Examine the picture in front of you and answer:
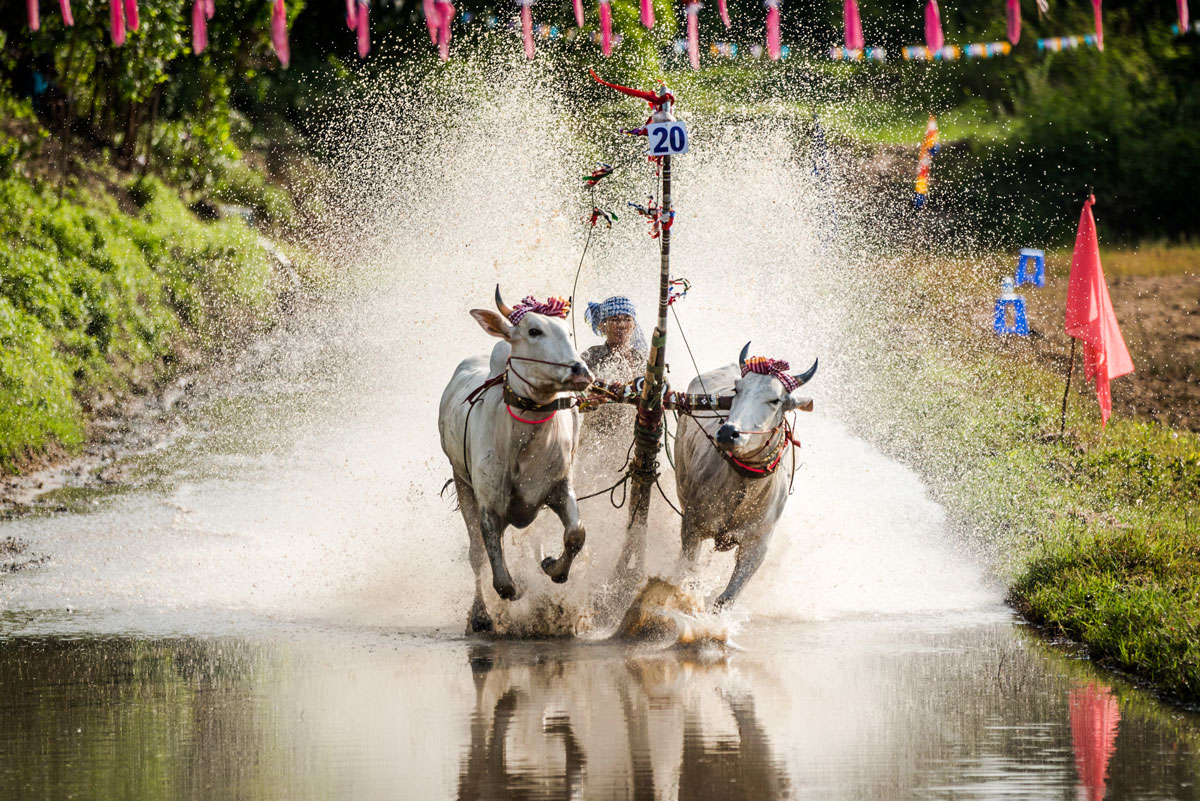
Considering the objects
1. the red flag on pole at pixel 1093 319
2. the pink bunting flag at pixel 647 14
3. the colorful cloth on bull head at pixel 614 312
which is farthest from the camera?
the red flag on pole at pixel 1093 319

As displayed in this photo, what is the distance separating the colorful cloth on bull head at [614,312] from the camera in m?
9.68

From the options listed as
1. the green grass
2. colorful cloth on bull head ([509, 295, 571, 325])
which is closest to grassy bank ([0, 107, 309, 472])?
the green grass

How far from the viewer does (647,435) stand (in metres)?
8.72

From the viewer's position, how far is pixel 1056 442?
14781 millimetres

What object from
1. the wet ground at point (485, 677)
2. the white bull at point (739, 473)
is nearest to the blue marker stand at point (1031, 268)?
the wet ground at point (485, 677)

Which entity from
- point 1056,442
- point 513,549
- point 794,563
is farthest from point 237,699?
point 1056,442

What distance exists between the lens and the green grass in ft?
50.6

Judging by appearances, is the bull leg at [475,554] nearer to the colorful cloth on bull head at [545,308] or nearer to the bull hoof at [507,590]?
the bull hoof at [507,590]

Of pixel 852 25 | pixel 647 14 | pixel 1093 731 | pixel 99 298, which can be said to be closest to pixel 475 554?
pixel 647 14

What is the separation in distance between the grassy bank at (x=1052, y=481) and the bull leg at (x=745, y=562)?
170 cm

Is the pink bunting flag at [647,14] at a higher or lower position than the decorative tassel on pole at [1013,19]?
higher

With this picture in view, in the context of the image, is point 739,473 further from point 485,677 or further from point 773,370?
point 485,677

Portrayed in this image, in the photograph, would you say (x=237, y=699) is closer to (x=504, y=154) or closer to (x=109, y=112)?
(x=504, y=154)

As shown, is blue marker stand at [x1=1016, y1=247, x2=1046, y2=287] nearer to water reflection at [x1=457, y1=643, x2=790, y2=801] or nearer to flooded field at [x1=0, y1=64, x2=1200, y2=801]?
flooded field at [x1=0, y1=64, x2=1200, y2=801]
